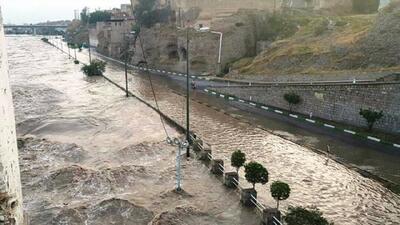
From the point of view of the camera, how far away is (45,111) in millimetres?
29719

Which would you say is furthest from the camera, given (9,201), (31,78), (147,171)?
(31,78)

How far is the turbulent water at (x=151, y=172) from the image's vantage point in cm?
1284

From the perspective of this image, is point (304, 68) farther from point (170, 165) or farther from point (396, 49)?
point (170, 165)

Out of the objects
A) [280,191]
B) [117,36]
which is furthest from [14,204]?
[117,36]

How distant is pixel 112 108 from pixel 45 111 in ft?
14.6

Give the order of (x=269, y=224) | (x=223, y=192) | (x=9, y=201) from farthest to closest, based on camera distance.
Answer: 1. (x=223, y=192)
2. (x=269, y=224)
3. (x=9, y=201)

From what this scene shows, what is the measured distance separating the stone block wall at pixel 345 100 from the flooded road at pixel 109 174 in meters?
7.50

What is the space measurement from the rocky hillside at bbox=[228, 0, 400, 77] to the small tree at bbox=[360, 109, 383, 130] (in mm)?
5094

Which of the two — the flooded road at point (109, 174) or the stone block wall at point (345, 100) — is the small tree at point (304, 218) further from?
the stone block wall at point (345, 100)

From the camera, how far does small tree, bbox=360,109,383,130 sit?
64.8 ft

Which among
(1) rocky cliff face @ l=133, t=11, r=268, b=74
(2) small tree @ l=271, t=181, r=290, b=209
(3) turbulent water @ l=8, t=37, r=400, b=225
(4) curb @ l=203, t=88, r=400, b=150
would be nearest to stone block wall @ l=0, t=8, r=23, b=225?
(3) turbulent water @ l=8, t=37, r=400, b=225

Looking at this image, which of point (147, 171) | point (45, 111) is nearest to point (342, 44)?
point (147, 171)

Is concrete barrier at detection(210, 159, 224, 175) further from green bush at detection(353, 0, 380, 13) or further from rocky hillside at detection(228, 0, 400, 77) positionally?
green bush at detection(353, 0, 380, 13)

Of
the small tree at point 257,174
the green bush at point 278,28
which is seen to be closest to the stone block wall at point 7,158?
the small tree at point 257,174
